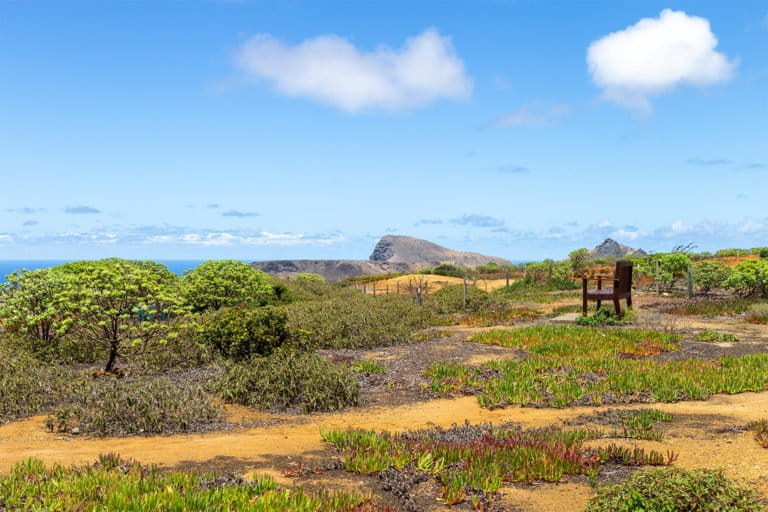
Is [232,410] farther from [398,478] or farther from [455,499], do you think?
[455,499]

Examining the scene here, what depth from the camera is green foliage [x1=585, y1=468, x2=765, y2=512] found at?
512cm

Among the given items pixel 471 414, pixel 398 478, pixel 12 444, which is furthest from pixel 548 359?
pixel 12 444

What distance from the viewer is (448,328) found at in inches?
922

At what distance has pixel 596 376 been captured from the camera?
13.4 metres

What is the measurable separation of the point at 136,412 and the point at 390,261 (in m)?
117

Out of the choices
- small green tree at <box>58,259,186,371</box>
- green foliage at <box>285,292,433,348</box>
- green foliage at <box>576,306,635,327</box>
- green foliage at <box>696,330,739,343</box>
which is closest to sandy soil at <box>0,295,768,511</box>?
small green tree at <box>58,259,186,371</box>

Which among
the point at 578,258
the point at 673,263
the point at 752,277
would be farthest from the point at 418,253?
the point at 752,277

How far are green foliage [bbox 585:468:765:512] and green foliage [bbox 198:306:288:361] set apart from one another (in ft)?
32.1

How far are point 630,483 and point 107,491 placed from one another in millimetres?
4766

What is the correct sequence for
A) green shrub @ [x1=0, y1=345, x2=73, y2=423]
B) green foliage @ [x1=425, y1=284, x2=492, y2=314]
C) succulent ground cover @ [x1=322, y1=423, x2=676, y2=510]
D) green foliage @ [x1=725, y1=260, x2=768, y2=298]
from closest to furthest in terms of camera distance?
succulent ground cover @ [x1=322, y1=423, x2=676, y2=510] → green shrub @ [x1=0, y1=345, x2=73, y2=423] → green foliage @ [x1=425, y1=284, x2=492, y2=314] → green foliage @ [x1=725, y1=260, x2=768, y2=298]

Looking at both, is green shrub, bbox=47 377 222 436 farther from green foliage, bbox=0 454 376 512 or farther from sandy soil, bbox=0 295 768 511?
green foliage, bbox=0 454 376 512

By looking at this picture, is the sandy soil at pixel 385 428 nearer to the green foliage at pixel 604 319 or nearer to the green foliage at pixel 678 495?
the green foliage at pixel 678 495

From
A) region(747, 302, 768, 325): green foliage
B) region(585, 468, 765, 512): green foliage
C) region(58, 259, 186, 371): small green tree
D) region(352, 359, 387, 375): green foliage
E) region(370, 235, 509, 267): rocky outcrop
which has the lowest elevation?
region(352, 359, 387, 375): green foliage

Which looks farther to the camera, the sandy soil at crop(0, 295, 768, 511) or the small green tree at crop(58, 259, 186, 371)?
the small green tree at crop(58, 259, 186, 371)
